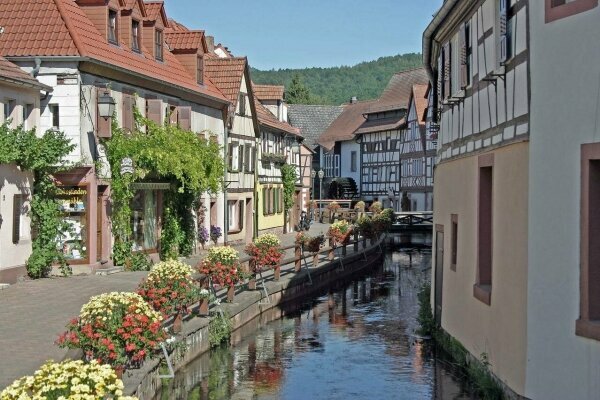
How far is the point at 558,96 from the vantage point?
11008 millimetres

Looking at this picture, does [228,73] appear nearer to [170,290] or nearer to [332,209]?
[170,290]

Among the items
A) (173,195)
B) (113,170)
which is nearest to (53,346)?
(113,170)

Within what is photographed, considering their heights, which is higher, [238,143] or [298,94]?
[298,94]

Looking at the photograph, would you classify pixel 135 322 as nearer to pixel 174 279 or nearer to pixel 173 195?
pixel 174 279

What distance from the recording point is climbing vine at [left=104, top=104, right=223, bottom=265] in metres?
27.6

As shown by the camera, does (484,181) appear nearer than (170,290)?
Yes

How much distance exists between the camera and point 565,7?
35.6 feet

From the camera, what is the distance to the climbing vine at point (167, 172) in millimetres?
27625

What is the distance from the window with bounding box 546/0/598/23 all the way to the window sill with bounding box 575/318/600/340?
3168mm

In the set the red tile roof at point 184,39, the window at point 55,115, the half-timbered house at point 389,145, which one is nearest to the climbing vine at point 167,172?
the window at point 55,115

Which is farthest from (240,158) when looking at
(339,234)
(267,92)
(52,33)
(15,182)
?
(15,182)

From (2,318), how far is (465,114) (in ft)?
28.6

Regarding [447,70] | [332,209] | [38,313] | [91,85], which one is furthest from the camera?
[332,209]

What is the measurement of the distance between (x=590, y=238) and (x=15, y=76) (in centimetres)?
1616
